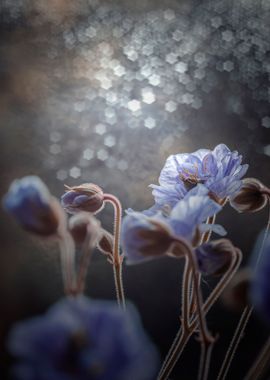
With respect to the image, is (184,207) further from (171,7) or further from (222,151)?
(171,7)

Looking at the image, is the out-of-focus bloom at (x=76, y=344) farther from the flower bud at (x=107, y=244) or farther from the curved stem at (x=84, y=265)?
the flower bud at (x=107, y=244)

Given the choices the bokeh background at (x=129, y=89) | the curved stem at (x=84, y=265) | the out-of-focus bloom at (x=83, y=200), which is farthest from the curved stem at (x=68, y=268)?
the bokeh background at (x=129, y=89)

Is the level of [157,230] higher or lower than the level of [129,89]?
lower

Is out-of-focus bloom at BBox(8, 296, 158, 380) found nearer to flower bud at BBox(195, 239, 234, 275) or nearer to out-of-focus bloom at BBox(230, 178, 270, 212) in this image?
flower bud at BBox(195, 239, 234, 275)

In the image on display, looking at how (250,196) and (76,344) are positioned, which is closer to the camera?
(76,344)

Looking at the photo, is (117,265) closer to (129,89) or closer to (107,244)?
(107,244)

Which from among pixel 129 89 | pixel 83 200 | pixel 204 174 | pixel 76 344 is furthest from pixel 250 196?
pixel 129 89
